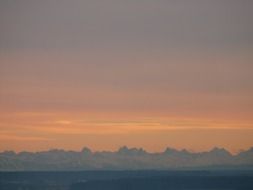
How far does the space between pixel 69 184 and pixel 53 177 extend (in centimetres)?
154

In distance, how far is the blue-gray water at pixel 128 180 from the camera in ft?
116

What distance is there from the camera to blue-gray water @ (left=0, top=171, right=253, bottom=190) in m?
35.2

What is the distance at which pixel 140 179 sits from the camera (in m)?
42.3

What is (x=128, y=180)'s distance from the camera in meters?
40.5

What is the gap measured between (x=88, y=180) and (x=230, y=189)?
937 centimetres

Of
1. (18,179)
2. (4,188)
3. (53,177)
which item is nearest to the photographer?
(4,188)

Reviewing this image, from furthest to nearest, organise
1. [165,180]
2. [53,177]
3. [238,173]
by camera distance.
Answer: [165,180], [238,173], [53,177]

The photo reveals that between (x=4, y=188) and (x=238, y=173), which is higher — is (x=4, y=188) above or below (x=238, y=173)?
below

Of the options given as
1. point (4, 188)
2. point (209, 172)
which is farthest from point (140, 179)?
point (4, 188)

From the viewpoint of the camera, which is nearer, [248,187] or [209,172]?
[248,187]

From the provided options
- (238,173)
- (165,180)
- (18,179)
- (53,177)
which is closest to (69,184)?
(53,177)

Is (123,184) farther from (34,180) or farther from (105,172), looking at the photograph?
(34,180)

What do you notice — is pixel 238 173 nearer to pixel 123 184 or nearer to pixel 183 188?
pixel 183 188

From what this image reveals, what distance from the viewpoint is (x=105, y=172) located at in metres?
40.3
